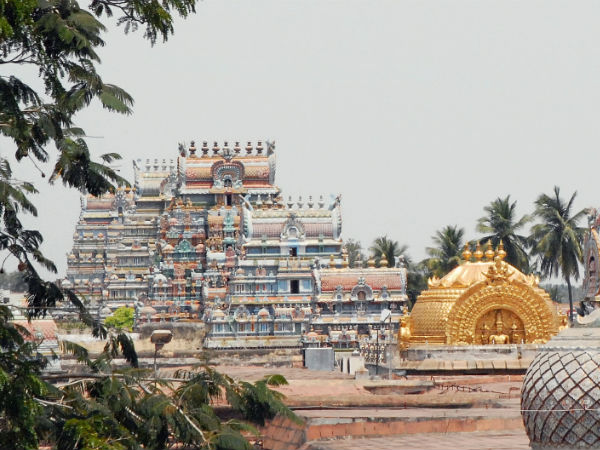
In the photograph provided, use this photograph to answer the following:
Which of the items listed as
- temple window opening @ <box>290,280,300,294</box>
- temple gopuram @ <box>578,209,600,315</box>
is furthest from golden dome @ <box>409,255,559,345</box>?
temple window opening @ <box>290,280,300,294</box>

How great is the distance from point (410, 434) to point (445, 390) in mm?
8379

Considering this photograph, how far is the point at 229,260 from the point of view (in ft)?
252

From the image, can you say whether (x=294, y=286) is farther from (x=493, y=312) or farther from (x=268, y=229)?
(x=493, y=312)

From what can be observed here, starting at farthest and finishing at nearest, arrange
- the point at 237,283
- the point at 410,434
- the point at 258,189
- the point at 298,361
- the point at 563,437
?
the point at 258,189 → the point at 237,283 → the point at 298,361 → the point at 410,434 → the point at 563,437

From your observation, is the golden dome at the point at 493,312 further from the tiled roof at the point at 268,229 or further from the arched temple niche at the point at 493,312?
the tiled roof at the point at 268,229

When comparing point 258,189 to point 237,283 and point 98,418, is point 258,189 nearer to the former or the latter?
point 237,283

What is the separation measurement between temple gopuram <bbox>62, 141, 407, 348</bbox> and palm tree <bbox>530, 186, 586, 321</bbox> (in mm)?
6807

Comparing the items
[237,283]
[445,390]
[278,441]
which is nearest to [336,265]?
[237,283]

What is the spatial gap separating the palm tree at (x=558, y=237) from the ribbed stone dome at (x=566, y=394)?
51448 millimetres

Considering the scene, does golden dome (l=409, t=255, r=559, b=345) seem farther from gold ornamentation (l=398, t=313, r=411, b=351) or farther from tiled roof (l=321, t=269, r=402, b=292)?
tiled roof (l=321, t=269, r=402, b=292)

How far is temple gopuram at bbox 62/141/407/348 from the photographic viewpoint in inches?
2539

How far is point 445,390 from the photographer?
98.4 ft

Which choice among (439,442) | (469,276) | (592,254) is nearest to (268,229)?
(469,276)

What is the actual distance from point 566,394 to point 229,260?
61562 mm
